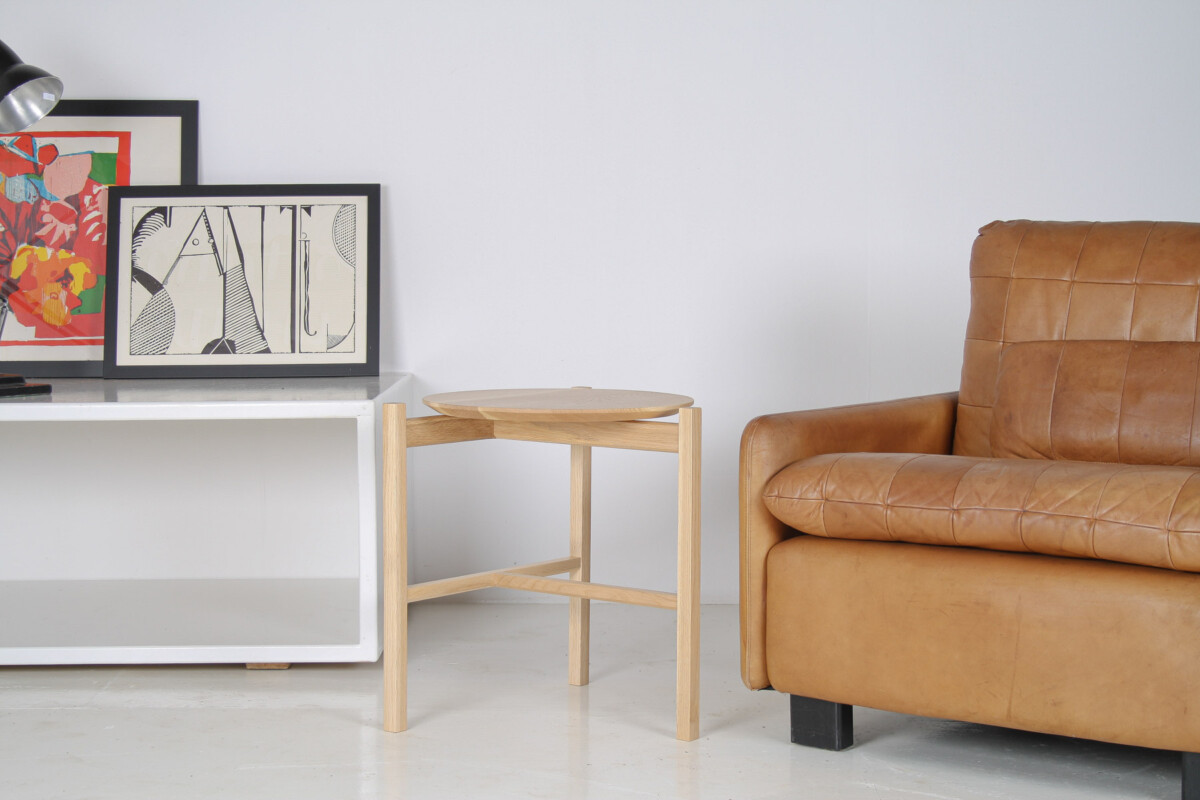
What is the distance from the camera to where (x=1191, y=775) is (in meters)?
1.68

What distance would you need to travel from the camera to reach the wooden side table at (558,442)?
1991mm

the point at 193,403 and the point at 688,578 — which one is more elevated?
the point at 193,403

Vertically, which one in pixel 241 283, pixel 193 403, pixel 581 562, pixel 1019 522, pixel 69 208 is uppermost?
pixel 69 208

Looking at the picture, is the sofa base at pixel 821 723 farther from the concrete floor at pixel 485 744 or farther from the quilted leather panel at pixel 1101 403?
the quilted leather panel at pixel 1101 403

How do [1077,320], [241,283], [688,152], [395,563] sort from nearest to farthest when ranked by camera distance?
[395,563] → [1077,320] → [241,283] → [688,152]

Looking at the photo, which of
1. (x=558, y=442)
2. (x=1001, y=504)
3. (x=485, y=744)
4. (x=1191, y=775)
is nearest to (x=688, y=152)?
(x=558, y=442)

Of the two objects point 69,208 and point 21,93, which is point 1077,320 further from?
point 69,208

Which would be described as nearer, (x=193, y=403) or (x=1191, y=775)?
(x=1191, y=775)

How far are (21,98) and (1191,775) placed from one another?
105 inches

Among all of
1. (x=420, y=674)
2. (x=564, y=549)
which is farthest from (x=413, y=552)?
(x=420, y=674)

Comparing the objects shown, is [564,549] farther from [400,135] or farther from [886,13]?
[886,13]

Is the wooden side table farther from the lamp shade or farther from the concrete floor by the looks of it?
the lamp shade

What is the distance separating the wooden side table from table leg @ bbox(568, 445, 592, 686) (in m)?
0.20

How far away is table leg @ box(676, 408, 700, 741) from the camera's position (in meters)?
1.99
